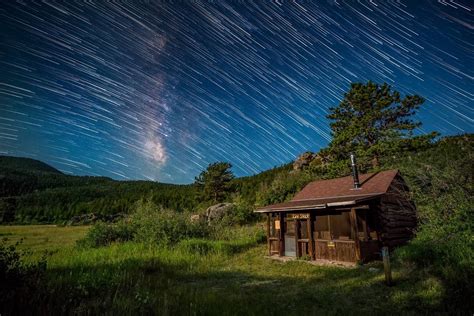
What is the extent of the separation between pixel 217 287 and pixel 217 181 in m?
44.8

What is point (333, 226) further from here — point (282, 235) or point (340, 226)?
point (282, 235)

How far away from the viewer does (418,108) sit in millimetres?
30234

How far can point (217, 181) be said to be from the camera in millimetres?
54500

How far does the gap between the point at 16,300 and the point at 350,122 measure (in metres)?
34.2

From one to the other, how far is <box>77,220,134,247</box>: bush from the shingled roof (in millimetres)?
10149

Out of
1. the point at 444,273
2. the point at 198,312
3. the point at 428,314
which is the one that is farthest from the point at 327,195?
the point at 198,312

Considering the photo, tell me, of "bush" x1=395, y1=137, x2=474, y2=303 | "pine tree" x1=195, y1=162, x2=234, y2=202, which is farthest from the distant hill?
"bush" x1=395, y1=137, x2=474, y2=303

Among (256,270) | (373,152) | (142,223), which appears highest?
(373,152)

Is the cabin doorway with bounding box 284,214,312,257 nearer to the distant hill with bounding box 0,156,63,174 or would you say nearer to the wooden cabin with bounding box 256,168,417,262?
the wooden cabin with bounding box 256,168,417,262

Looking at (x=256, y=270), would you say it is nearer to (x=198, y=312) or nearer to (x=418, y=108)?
(x=198, y=312)

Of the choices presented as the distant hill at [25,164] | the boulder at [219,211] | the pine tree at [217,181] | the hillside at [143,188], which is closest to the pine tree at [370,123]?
the hillside at [143,188]

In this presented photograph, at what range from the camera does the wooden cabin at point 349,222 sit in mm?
14273

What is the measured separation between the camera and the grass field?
494cm

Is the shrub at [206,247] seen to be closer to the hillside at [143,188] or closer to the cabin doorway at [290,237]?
the cabin doorway at [290,237]
